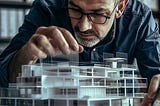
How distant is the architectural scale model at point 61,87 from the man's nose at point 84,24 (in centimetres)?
7

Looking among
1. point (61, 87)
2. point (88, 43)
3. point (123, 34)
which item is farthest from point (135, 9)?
point (61, 87)

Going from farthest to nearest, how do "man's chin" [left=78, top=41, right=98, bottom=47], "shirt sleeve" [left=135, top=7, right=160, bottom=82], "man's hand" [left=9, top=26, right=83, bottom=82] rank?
"shirt sleeve" [left=135, top=7, right=160, bottom=82]
"man's chin" [left=78, top=41, right=98, bottom=47]
"man's hand" [left=9, top=26, right=83, bottom=82]

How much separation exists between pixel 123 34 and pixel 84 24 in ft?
0.74

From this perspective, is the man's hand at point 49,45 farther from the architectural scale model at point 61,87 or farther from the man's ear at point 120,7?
the man's ear at point 120,7

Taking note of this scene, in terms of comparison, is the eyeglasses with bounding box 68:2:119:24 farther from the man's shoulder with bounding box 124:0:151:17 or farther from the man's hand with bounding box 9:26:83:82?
the man's shoulder with bounding box 124:0:151:17

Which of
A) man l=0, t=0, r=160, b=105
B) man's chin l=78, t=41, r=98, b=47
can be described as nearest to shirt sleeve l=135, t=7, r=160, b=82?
man l=0, t=0, r=160, b=105

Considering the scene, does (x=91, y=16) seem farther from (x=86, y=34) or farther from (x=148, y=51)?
(x=148, y=51)

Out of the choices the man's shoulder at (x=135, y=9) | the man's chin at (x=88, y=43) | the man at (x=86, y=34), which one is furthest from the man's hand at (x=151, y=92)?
the man's shoulder at (x=135, y=9)

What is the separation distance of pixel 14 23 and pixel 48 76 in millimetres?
758

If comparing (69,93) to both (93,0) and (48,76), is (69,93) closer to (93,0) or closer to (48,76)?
(48,76)

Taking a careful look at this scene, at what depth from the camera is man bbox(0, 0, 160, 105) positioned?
2.10 ft

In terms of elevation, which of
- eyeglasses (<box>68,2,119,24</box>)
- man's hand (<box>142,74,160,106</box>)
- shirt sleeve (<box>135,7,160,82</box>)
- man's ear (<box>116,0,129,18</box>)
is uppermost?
man's ear (<box>116,0,129,18</box>)

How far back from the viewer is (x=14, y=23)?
4.54 ft

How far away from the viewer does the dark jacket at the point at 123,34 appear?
817mm
